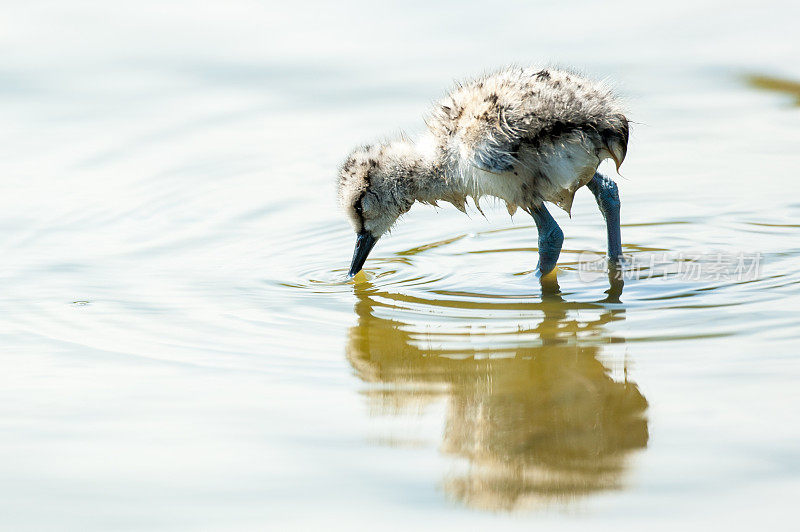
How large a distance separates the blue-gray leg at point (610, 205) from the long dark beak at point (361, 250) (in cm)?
110

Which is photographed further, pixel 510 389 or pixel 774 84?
pixel 774 84

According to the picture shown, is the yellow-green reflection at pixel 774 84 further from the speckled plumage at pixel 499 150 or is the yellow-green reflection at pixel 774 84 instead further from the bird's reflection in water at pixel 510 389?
the bird's reflection in water at pixel 510 389

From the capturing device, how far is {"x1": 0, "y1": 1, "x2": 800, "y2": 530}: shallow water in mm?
2941

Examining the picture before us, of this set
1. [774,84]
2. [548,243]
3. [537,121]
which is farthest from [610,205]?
[774,84]

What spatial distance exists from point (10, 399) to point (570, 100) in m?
2.47

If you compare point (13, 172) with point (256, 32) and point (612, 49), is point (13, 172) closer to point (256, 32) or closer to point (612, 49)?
point (256, 32)

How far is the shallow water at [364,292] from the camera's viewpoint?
2.94m

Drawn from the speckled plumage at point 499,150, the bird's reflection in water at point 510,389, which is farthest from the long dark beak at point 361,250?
the bird's reflection in water at point 510,389

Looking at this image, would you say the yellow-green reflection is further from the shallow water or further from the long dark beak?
the long dark beak

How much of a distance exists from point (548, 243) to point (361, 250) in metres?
0.90

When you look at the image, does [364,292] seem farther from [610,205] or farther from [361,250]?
[610,205]

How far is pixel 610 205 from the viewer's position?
17.4 feet

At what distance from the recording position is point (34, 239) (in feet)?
19.0

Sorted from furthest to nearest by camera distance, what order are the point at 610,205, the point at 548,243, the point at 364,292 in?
1. the point at 610,205
2. the point at 548,243
3. the point at 364,292
